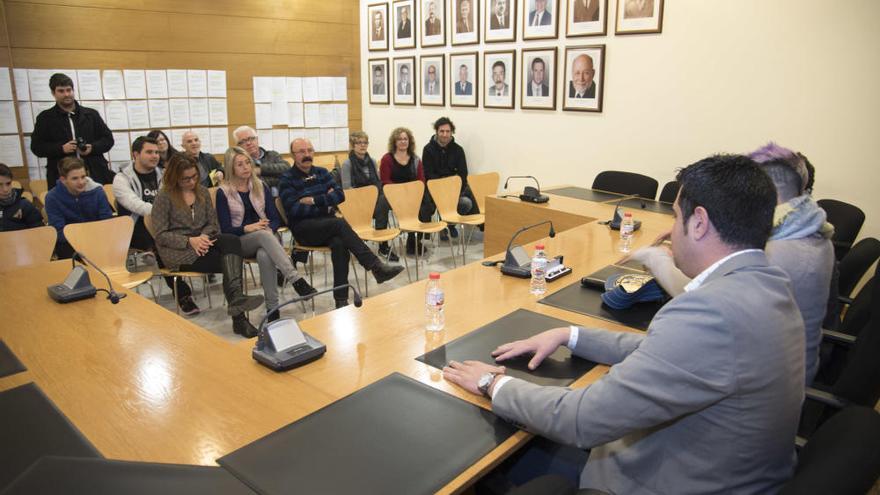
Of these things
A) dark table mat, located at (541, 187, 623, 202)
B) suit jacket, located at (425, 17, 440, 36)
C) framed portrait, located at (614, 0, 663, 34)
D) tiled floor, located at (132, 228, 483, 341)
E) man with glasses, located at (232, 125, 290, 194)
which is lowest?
tiled floor, located at (132, 228, 483, 341)

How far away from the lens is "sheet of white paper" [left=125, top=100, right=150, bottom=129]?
236 inches

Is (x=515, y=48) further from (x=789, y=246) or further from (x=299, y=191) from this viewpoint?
(x=789, y=246)

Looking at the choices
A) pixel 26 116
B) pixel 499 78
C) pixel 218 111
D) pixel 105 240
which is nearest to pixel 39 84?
pixel 26 116

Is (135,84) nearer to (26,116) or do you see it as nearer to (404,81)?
(26,116)

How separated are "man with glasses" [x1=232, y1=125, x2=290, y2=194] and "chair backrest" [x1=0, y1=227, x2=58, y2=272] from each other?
2.13 m

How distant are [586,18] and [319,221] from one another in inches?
120

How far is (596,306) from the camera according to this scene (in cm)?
232

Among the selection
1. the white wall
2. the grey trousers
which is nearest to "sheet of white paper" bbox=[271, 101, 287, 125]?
the white wall

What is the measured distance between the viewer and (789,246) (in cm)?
195

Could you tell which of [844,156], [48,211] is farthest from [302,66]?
[844,156]

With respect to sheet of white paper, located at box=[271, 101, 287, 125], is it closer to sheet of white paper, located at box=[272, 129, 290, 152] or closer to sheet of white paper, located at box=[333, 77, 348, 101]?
sheet of white paper, located at box=[272, 129, 290, 152]

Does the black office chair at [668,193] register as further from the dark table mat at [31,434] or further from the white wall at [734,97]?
the dark table mat at [31,434]

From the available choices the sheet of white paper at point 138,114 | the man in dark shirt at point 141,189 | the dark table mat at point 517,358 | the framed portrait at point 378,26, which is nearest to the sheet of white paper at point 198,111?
the sheet of white paper at point 138,114

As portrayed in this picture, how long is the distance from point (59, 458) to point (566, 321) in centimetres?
159
